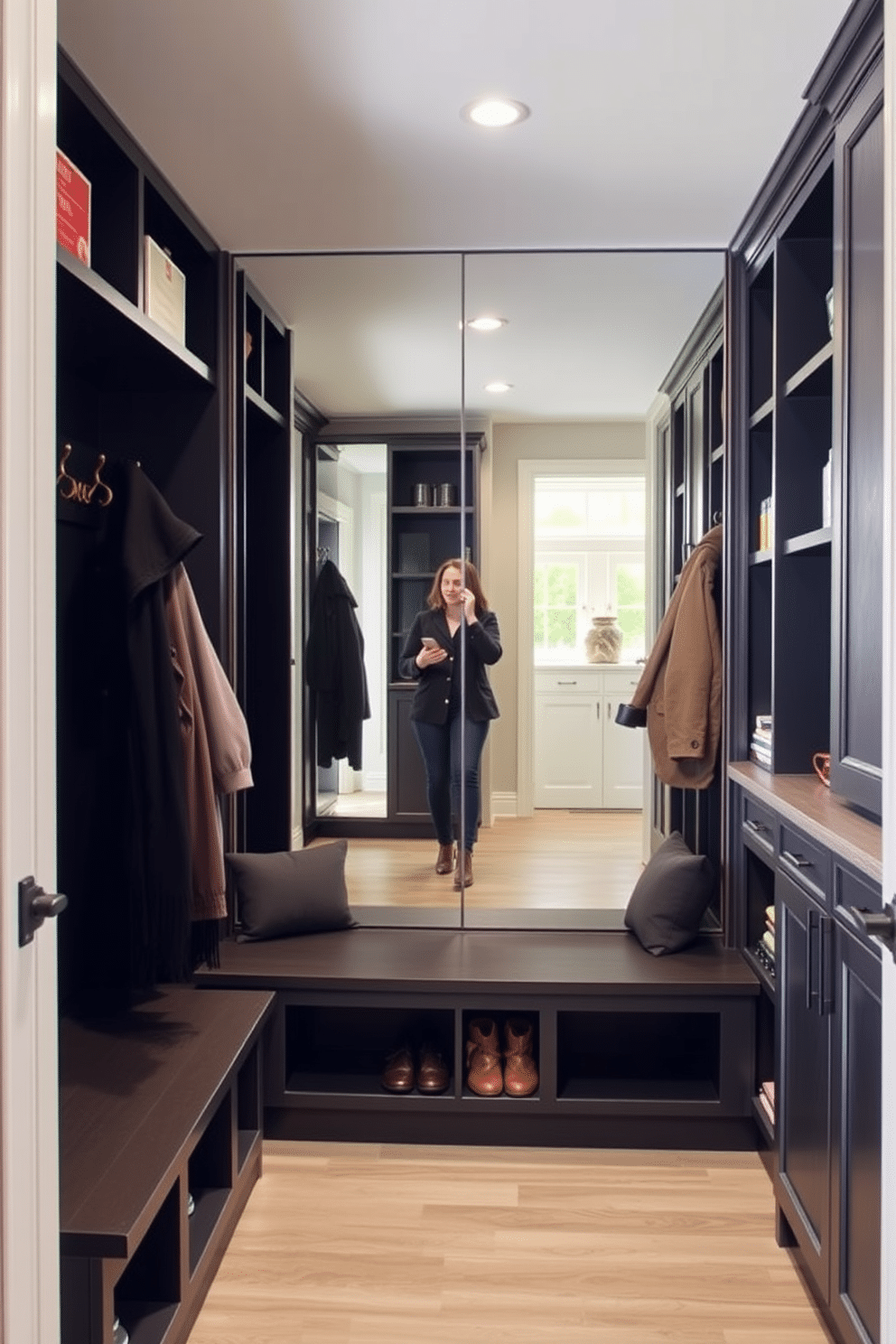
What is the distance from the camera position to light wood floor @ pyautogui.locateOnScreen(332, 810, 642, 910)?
344 cm

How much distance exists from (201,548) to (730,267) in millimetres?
1710

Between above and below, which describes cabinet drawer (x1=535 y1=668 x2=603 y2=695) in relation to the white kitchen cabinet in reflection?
above

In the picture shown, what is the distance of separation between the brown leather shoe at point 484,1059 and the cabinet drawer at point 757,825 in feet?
2.80

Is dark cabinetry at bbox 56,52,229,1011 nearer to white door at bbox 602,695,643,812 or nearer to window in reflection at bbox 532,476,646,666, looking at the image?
window in reflection at bbox 532,476,646,666

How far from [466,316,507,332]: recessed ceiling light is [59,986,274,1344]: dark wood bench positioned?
2016mm

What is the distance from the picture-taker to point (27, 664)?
4.35ft

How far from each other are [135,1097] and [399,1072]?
973 mm

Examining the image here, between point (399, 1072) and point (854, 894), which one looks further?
point (399, 1072)

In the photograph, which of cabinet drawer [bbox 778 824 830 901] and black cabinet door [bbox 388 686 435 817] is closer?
cabinet drawer [bbox 778 824 830 901]

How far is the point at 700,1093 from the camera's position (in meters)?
2.98

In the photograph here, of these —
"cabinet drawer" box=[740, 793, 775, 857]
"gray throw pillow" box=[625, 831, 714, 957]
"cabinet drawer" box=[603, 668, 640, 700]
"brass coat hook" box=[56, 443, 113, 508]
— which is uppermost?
"brass coat hook" box=[56, 443, 113, 508]

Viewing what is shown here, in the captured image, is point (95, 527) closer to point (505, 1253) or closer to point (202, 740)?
point (202, 740)

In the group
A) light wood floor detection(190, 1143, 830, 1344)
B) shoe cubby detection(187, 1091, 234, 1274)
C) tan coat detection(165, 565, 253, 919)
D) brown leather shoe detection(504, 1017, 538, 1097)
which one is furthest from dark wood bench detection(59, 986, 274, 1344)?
brown leather shoe detection(504, 1017, 538, 1097)

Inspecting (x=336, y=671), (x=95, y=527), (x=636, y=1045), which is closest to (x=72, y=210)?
(x=95, y=527)
